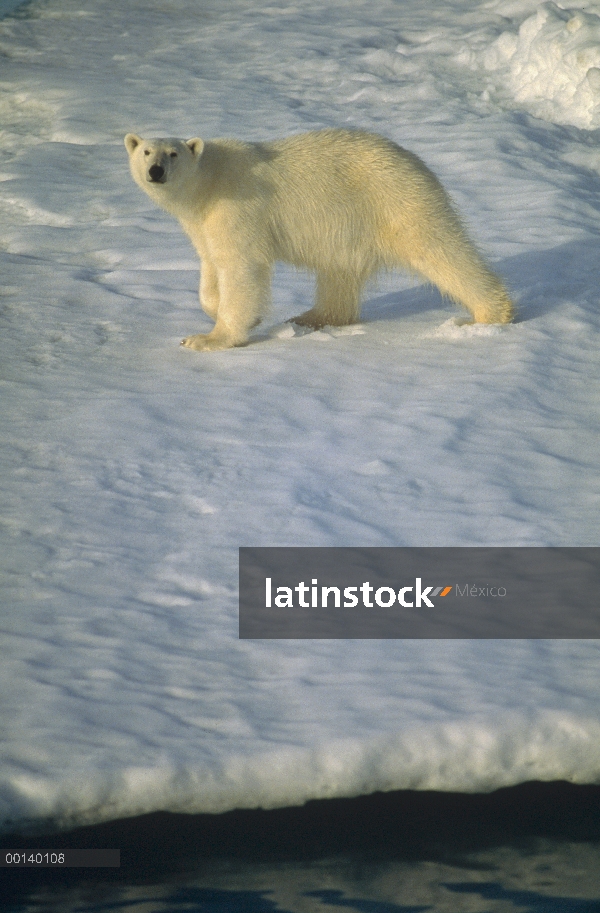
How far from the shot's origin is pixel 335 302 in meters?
5.18

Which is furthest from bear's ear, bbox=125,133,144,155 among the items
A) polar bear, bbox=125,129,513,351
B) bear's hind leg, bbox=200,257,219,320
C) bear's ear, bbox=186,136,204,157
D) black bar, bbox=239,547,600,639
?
black bar, bbox=239,547,600,639

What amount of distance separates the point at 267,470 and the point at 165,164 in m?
1.48

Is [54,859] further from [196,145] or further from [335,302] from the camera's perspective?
[335,302]

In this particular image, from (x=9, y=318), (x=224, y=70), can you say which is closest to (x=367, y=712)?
(x=9, y=318)

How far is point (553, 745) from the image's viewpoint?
2.69 metres

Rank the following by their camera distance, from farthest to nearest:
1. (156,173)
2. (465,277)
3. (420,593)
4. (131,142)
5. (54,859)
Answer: (465,277), (131,142), (156,173), (420,593), (54,859)

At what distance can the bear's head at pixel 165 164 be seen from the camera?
457 cm

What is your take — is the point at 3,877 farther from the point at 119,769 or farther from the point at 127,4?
the point at 127,4

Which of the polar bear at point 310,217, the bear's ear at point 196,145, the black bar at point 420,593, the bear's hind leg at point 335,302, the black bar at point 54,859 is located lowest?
the black bar at point 54,859

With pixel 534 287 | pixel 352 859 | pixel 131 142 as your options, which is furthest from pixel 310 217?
pixel 352 859

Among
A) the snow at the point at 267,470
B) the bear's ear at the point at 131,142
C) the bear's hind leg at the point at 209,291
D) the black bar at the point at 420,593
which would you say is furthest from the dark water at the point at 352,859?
the bear's ear at the point at 131,142

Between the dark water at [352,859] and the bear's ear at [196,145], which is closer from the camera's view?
the dark water at [352,859]

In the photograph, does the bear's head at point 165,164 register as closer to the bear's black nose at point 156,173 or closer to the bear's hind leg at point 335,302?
the bear's black nose at point 156,173

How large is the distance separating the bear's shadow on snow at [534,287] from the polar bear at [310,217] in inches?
17.2
